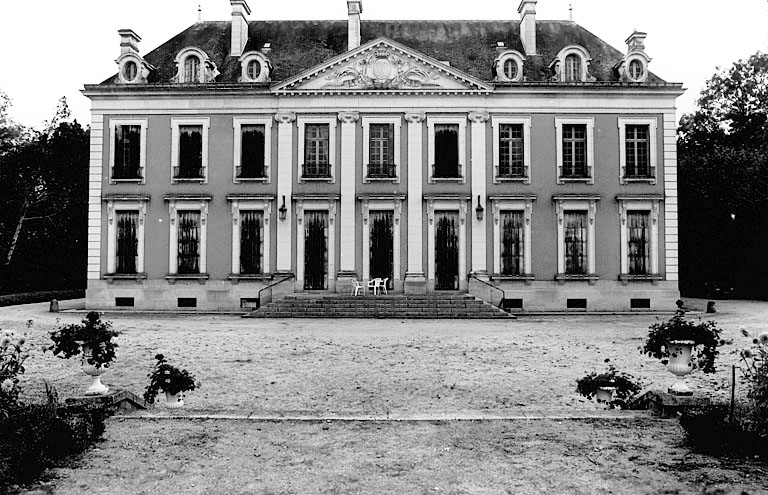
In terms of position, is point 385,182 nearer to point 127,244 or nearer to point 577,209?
point 577,209

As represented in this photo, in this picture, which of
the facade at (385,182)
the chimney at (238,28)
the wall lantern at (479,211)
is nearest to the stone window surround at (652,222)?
the facade at (385,182)

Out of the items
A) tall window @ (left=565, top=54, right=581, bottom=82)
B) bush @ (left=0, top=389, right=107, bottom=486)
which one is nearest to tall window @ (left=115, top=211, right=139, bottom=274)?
tall window @ (left=565, top=54, right=581, bottom=82)

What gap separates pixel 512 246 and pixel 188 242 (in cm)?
1320

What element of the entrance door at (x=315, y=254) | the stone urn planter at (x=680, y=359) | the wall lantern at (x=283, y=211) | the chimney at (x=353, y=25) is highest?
the chimney at (x=353, y=25)

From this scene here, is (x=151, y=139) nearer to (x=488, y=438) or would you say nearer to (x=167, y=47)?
(x=167, y=47)

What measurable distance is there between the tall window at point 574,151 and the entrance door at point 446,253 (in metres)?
5.14

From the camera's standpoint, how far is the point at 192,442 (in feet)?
22.5

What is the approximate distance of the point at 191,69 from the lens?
28812 millimetres

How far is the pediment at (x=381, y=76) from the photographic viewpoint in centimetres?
2805

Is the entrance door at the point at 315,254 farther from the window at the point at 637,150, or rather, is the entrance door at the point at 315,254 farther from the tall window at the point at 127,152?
the window at the point at 637,150

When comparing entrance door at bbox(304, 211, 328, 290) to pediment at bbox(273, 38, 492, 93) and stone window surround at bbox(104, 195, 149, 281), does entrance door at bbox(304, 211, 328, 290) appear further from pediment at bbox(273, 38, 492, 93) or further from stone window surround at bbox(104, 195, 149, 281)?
stone window surround at bbox(104, 195, 149, 281)

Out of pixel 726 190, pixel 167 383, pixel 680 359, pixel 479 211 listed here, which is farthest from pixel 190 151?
pixel 726 190

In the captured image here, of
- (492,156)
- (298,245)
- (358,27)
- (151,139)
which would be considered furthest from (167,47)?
(492,156)

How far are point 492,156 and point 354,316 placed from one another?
30.1 feet
